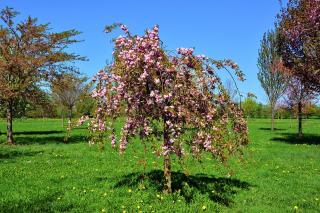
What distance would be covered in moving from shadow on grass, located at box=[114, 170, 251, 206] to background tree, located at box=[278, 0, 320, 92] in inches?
626

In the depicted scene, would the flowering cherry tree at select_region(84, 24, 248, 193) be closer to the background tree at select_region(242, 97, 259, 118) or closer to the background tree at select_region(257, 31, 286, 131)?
the background tree at select_region(257, 31, 286, 131)

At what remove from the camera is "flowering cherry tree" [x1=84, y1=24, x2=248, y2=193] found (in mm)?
9570

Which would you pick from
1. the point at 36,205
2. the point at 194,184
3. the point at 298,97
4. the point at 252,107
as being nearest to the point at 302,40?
the point at 298,97

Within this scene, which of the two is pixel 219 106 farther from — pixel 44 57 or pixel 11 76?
pixel 11 76

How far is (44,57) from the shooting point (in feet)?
92.8

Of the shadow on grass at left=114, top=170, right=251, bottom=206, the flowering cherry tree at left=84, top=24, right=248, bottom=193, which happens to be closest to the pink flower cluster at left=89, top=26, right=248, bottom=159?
the flowering cherry tree at left=84, top=24, right=248, bottom=193

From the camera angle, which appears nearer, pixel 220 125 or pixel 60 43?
pixel 220 125

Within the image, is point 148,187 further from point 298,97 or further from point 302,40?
point 298,97

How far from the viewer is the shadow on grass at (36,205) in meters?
9.93

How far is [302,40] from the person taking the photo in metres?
28.2

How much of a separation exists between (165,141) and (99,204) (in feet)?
7.49

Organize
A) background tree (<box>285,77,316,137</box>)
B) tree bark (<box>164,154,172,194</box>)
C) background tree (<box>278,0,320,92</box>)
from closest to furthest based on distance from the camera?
tree bark (<box>164,154,172,194</box>)
background tree (<box>278,0,320,92</box>)
background tree (<box>285,77,316,137</box>)

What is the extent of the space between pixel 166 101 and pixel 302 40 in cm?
2107

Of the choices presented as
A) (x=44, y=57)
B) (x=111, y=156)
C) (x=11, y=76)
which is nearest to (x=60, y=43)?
(x=44, y=57)
